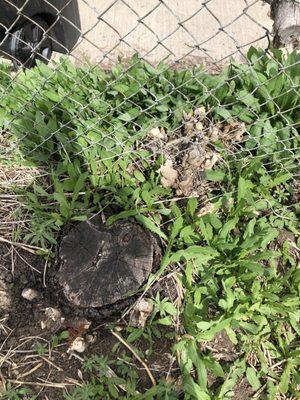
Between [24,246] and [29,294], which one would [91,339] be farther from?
[24,246]

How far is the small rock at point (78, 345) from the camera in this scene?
199 centimetres

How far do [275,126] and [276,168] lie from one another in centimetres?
24

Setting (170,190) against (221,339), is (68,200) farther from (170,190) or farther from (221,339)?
(221,339)

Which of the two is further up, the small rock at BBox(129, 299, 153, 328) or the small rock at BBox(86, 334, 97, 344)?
the small rock at BBox(129, 299, 153, 328)

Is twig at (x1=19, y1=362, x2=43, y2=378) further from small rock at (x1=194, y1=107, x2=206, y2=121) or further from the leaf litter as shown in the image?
small rock at (x1=194, y1=107, x2=206, y2=121)

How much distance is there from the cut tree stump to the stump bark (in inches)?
43.2

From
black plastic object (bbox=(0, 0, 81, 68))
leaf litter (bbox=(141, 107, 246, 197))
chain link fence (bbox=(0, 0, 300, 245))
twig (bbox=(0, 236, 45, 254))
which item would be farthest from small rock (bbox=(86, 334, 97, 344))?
black plastic object (bbox=(0, 0, 81, 68))

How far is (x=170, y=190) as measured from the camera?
7.52ft

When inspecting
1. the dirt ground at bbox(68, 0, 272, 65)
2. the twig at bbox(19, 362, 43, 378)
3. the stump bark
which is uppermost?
the dirt ground at bbox(68, 0, 272, 65)

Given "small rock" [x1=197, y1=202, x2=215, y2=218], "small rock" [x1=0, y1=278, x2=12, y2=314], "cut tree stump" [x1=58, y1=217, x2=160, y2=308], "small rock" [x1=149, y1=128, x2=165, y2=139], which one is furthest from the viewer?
"small rock" [x1=149, y1=128, x2=165, y2=139]

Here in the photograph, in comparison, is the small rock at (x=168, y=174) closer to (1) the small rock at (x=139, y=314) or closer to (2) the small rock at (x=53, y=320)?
(1) the small rock at (x=139, y=314)

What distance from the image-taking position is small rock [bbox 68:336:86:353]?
1993mm

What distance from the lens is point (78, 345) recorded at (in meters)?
1.99

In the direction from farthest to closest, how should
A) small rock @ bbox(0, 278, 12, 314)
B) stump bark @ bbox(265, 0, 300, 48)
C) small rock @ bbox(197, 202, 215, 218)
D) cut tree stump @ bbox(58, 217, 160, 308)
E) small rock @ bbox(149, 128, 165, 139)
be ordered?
small rock @ bbox(149, 128, 165, 139), small rock @ bbox(197, 202, 215, 218), small rock @ bbox(0, 278, 12, 314), cut tree stump @ bbox(58, 217, 160, 308), stump bark @ bbox(265, 0, 300, 48)
